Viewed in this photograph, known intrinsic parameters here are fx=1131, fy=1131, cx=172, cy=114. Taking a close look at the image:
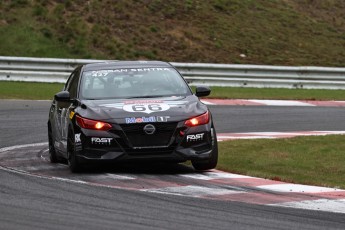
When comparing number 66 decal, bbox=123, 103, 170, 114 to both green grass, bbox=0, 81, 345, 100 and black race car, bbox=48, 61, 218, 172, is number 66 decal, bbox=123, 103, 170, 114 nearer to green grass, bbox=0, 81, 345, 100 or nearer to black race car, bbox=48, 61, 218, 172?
black race car, bbox=48, 61, 218, 172

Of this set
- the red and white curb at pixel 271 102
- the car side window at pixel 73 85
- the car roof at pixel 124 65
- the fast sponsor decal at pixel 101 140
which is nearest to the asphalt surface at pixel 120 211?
→ the fast sponsor decal at pixel 101 140

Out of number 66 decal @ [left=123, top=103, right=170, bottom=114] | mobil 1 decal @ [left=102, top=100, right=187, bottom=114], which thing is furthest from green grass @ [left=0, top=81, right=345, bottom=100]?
number 66 decal @ [left=123, top=103, right=170, bottom=114]

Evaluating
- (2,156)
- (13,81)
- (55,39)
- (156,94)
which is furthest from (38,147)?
(55,39)

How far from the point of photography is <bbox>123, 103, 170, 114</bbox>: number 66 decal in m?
12.5

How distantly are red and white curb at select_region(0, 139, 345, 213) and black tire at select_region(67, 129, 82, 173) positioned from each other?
0.10 metres

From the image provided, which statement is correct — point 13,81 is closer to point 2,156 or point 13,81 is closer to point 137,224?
point 2,156

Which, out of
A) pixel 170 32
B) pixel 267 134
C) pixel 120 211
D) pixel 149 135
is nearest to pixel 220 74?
pixel 170 32

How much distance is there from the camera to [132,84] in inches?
537

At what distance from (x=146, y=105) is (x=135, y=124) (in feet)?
1.27

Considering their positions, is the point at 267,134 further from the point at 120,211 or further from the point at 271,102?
the point at 120,211

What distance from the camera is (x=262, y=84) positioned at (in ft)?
97.2

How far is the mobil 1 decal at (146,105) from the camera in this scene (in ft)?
41.3

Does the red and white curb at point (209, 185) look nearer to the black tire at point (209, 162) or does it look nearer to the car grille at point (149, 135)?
the black tire at point (209, 162)

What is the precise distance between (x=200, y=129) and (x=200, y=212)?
10.4ft
